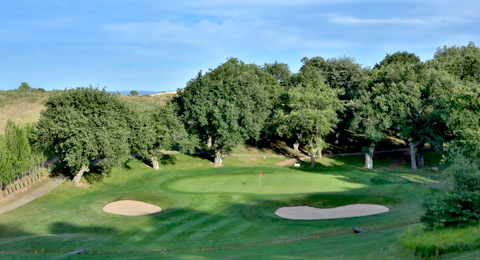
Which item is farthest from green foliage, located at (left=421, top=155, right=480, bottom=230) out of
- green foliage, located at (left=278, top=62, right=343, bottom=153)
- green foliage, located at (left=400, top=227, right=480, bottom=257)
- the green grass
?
green foliage, located at (left=278, top=62, right=343, bottom=153)

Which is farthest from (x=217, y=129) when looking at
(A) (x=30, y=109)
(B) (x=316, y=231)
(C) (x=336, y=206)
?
(A) (x=30, y=109)

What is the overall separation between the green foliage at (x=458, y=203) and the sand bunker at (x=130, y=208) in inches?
908

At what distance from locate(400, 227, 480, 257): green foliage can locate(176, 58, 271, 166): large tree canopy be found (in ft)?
135

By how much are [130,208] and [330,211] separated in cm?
1678

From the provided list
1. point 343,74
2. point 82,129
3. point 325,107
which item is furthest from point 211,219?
point 343,74

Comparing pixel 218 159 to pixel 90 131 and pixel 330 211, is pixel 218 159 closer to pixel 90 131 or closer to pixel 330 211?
pixel 90 131

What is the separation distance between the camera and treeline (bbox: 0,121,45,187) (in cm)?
3897

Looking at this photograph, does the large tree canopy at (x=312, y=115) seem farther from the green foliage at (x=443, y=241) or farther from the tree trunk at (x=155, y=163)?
the green foliage at (x=443, y=241)

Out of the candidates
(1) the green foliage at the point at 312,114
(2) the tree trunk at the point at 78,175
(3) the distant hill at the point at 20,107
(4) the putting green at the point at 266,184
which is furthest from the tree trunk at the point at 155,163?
(1) the green foliage at the point at 312,114

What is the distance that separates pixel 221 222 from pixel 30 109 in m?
71.4

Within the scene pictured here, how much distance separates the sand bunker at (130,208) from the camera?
35938mm

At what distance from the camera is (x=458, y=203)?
19.2 meters

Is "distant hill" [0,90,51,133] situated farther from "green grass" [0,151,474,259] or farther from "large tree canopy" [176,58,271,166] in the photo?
"green grass" [0,151,474,259]

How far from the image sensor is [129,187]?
45125 millimetres
